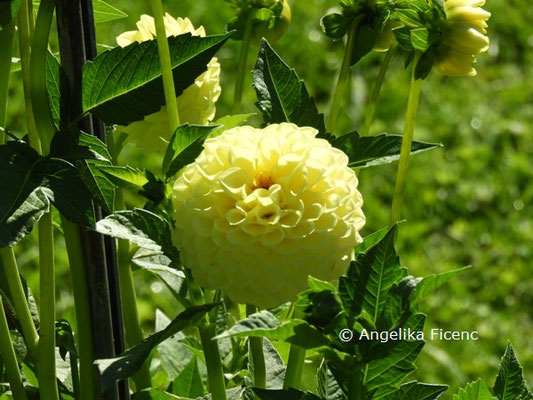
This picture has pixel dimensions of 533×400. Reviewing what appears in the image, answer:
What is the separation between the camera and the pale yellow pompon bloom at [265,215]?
21.6 inches

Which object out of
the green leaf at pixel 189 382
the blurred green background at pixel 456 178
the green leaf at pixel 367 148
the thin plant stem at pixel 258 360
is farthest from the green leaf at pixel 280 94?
the blurred green background at pixel 456 178

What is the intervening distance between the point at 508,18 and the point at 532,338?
0.96 meters

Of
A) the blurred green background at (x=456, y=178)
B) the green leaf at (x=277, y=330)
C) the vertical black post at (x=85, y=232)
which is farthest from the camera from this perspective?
the blurred green background at (x=456, y=178)

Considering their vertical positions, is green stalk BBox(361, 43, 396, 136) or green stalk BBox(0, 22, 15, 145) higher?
green stalk BBox(0, 22, 15, 145)

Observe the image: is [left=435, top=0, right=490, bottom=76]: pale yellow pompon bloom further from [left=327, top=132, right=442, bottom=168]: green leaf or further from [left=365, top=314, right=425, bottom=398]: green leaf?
[left=365, top=314, right=425, bottom=398]: green leaf

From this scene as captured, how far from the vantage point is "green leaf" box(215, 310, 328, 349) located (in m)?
0.50

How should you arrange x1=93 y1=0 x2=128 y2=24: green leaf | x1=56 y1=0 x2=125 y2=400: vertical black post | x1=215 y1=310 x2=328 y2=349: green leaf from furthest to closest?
1. x1=93 y1=0 x2=128 y2=24: green leaf
2. x1=56 y1=0 x2=125 y2=400: vertical black post
3. x1=215 y1=310 x2=328 y2=349: green leaf

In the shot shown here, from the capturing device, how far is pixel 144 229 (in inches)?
22.6

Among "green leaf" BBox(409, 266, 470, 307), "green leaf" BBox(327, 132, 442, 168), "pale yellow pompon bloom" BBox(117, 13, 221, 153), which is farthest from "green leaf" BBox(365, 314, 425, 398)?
"pale yellow pompon bloom" BBox(117, 13, 221, 153)

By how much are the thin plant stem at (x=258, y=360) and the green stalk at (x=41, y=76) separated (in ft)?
0.53

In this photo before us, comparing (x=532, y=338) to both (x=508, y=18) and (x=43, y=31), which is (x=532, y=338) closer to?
(x=508, y=18)

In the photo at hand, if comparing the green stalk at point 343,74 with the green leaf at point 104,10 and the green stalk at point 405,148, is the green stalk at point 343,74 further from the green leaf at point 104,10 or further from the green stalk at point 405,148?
the green leaf at point 104,10

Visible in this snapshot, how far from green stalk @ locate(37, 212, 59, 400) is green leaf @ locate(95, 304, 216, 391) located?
7cm

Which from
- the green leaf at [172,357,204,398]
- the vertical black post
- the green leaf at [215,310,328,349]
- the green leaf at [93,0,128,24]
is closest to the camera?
the green leaf at [215,310,328,349]
